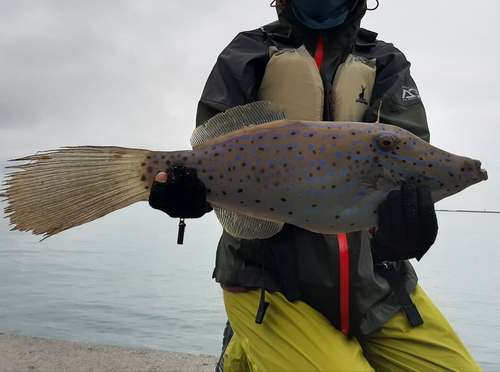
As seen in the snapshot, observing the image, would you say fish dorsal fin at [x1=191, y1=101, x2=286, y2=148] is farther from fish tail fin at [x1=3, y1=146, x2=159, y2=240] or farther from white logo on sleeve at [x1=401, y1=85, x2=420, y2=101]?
white logo on sleeve at [x1=401, y1=85, x2=420, y2=101]

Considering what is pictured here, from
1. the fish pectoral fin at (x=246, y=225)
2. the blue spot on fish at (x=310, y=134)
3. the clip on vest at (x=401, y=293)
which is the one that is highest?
the blue spot on fish at (x=310, y=134)

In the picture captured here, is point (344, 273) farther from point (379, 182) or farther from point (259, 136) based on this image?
point (259, 136)

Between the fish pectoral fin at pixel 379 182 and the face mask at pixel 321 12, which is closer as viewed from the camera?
the fish pectoral fin at pixel 379 182

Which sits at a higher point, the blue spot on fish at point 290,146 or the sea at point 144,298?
the blue spot on fish at point 290,146

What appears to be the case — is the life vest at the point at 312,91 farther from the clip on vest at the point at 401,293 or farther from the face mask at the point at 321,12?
the clip on vest at the point at 401,293

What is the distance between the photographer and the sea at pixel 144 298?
6.63 metres

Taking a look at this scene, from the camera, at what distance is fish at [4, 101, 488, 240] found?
2.10 m

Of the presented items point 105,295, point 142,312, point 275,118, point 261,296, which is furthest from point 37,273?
point 275,118

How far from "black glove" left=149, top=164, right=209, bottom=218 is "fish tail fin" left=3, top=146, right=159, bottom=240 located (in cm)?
12

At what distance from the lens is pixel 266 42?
128 inches

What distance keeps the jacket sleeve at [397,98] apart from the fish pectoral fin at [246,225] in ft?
4.06

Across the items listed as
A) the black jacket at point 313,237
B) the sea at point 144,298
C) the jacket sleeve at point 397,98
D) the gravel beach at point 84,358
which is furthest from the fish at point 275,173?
the sea at point 144,298

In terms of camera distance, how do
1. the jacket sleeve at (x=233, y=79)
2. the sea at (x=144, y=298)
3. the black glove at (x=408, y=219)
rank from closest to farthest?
the black glove at (x=408, y=219), the jacket sleeve at (x=233, y=79), the sea at (x=144, y=298)

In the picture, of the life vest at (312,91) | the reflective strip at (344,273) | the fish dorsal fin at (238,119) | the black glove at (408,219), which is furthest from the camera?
the life vest at (312,91)
